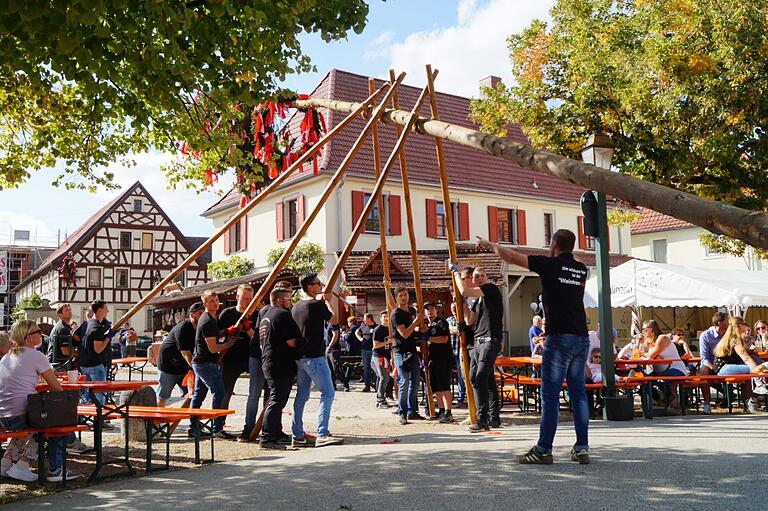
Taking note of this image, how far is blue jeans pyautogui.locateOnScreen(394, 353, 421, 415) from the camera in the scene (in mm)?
11070

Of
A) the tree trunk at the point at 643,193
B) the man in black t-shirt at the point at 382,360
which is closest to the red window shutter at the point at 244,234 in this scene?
the man in black t-shirt at the point at 382,360

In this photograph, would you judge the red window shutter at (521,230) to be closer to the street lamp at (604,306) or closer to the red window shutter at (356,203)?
the red window shutter at (356,203)

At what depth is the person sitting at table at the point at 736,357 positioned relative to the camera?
11859 mm

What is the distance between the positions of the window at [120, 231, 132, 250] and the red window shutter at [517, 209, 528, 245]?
2930cm

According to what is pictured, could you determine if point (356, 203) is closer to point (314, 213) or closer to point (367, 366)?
point (367, 366)

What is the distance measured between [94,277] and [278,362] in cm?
4682

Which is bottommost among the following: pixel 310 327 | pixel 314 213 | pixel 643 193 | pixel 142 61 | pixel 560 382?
pixel 560 382

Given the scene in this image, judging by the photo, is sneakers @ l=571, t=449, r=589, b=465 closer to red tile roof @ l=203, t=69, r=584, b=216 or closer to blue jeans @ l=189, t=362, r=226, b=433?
blue jeans @ l=189, t=362, r=226, b=433

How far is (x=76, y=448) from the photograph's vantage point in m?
9.02

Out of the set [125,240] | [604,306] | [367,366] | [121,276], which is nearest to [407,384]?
[604,306]

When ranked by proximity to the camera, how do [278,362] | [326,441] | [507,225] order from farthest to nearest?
1. [507,225]
2. [278,362]
3. [326,441]

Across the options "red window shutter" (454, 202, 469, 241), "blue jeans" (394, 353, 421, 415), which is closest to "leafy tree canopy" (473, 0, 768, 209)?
"blue jeans" (394, 353, 421, 415)

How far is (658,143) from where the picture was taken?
17016mm

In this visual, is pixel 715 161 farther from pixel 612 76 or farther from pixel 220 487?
pixel 220 487
